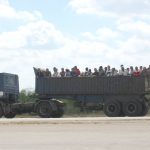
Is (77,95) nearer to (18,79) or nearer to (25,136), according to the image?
(18,79)

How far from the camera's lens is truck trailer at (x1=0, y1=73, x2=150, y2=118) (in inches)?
1539

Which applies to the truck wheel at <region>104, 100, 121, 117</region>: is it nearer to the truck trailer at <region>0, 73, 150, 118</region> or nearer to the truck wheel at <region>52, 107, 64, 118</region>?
the truck trailer at <region>0, 73, 150, 118</region>

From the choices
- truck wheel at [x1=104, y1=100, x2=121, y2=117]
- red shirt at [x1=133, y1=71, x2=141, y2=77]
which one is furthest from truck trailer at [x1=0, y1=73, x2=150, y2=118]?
red shirt at [x1=133, y1=71, x2=141, y2=77]

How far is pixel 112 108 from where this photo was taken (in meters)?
39.5

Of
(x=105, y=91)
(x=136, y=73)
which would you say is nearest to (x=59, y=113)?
(x=105, y=91)

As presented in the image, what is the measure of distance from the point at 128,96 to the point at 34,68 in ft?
19.9

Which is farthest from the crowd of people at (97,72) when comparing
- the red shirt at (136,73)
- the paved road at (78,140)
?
the paved road at (78,140)

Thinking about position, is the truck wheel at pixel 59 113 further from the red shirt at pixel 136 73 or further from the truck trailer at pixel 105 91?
the red shirt at pixel 136 73

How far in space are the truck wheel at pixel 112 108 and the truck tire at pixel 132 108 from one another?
424 mm

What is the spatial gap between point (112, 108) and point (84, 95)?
2.20 meters

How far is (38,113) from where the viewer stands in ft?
132

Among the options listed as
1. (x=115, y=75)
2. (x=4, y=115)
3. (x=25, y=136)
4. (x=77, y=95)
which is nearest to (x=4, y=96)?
(x=4, y=115)

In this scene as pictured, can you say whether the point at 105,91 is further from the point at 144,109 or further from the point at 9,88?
the point at 9,88

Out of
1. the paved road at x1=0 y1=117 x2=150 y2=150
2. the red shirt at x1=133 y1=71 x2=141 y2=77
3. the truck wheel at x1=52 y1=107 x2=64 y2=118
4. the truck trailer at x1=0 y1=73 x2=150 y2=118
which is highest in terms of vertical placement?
the red shirt at x1=133 y1=71 x2=141 y2=77
